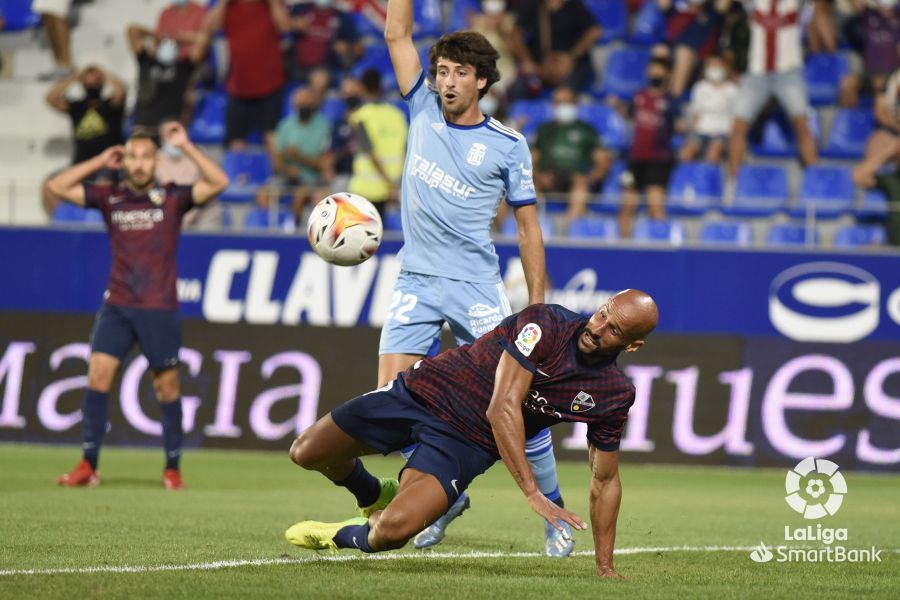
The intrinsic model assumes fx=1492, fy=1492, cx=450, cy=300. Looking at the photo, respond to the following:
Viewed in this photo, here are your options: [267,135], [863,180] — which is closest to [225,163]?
[267,135]

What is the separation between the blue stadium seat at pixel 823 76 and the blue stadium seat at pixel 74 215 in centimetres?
899

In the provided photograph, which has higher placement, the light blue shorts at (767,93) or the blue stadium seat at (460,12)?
the blue stadium seat at (460,12)

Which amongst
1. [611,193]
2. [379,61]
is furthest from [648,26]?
[379,61]

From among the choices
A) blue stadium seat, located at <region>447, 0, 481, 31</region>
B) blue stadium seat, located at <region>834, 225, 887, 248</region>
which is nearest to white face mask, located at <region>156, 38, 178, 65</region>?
blue stadium seat, located at <region>447, 0, 481, 31</region>

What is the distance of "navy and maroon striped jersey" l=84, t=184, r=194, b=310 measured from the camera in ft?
37.4

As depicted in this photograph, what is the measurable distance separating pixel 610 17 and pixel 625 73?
3.49 feet

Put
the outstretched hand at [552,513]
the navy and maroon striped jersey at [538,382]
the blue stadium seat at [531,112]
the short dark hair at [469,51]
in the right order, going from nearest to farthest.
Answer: the outstretched hand at [552,513] → the navy and maroon striped jersey at [538,382] → the short dark hair at [469,51] → the blue stadium seat at [531,112]

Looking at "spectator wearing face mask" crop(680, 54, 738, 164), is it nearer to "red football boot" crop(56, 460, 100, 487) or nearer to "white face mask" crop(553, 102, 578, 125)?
"white face mask" crop(553, 102, 578, 125)

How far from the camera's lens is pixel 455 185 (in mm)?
8172

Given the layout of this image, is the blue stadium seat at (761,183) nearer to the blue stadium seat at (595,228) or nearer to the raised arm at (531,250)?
the blue stadium seat at (595,228)

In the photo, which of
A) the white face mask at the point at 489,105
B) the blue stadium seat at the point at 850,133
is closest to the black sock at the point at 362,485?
the white face mask at the point at 489,105

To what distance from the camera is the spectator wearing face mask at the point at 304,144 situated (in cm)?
1750

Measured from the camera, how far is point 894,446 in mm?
14211

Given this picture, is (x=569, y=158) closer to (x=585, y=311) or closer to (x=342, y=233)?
(x=585, y=311)
